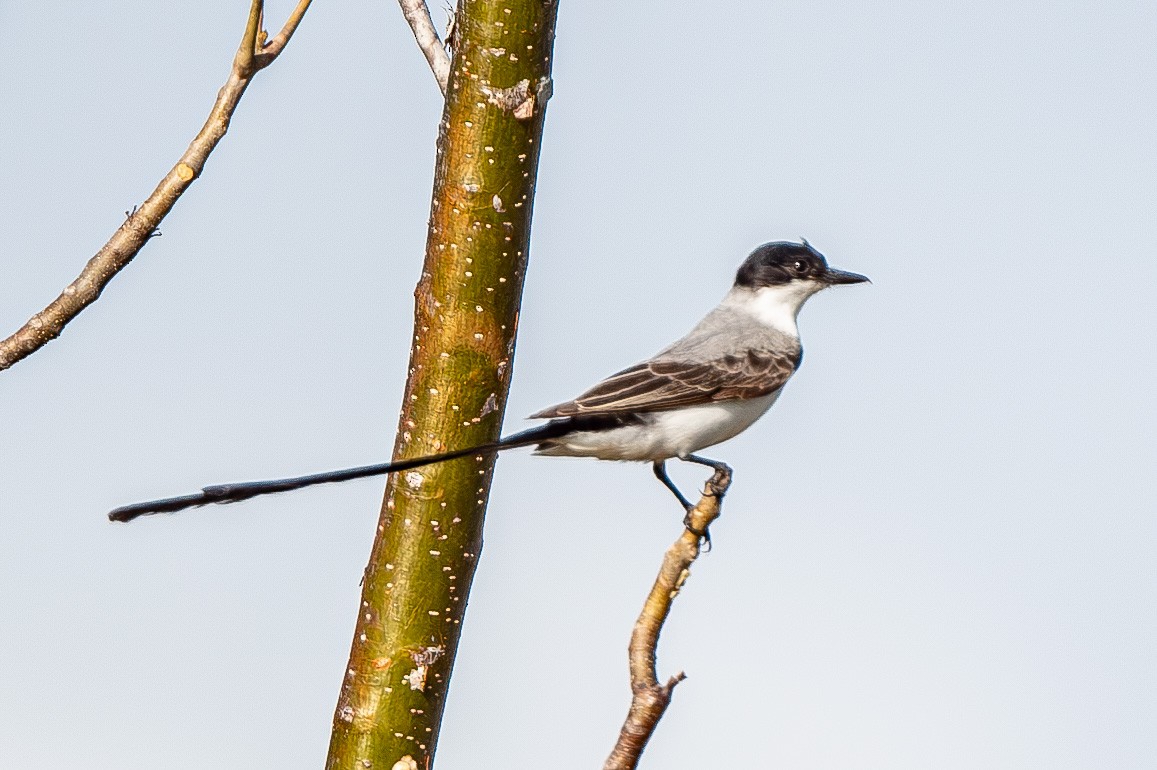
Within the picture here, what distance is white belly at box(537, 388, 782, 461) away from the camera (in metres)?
6.95

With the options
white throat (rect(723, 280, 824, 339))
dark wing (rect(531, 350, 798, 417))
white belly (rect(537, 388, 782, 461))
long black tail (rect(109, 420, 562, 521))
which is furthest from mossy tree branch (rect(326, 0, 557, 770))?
white throat (rect(723, 280, 824, 339))

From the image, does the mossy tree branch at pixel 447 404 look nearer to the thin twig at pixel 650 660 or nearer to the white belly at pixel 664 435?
the thin twig at pixel 650 660

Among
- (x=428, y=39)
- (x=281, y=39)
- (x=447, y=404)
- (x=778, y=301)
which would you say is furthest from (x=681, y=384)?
(x=281, y=39)

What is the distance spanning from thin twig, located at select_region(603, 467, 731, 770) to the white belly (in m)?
2.25

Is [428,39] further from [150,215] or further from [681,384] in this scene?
[681,384]

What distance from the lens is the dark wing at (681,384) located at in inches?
272

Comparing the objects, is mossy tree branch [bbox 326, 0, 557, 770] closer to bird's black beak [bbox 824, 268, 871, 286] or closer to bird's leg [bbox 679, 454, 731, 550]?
bird's leg [bbox 679, 454, 731, 550]

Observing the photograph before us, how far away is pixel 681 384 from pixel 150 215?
3385 millimetres

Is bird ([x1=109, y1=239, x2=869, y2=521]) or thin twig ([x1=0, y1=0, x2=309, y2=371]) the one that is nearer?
thin twig ([x1=0, y1=0, x2=309, y2=371])

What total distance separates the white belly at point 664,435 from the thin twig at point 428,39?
1.97 metres

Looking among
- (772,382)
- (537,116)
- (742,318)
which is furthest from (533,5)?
(742,318)

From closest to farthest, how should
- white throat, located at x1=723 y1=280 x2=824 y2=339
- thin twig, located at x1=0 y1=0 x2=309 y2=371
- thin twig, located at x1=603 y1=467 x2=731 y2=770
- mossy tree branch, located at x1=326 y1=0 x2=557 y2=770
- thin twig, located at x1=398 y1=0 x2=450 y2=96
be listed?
thin twig, located at x1=603 y1=467 x2=731 y2=770 < thin twig, located at x1=0 y1=0 x2=309 y2=371 < mossy tree branch, located at x1=326 y1=0 x2=557 y2=770 < thin twig, located at x1=398 y1=0 x2=450 y2=96 < white throat, located at x1=723 y1=280 x2=824 y2=339

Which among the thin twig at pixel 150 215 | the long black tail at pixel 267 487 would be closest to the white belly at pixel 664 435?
the long black tail at pixel 267 487

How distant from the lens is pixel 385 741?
4848 millimetres
